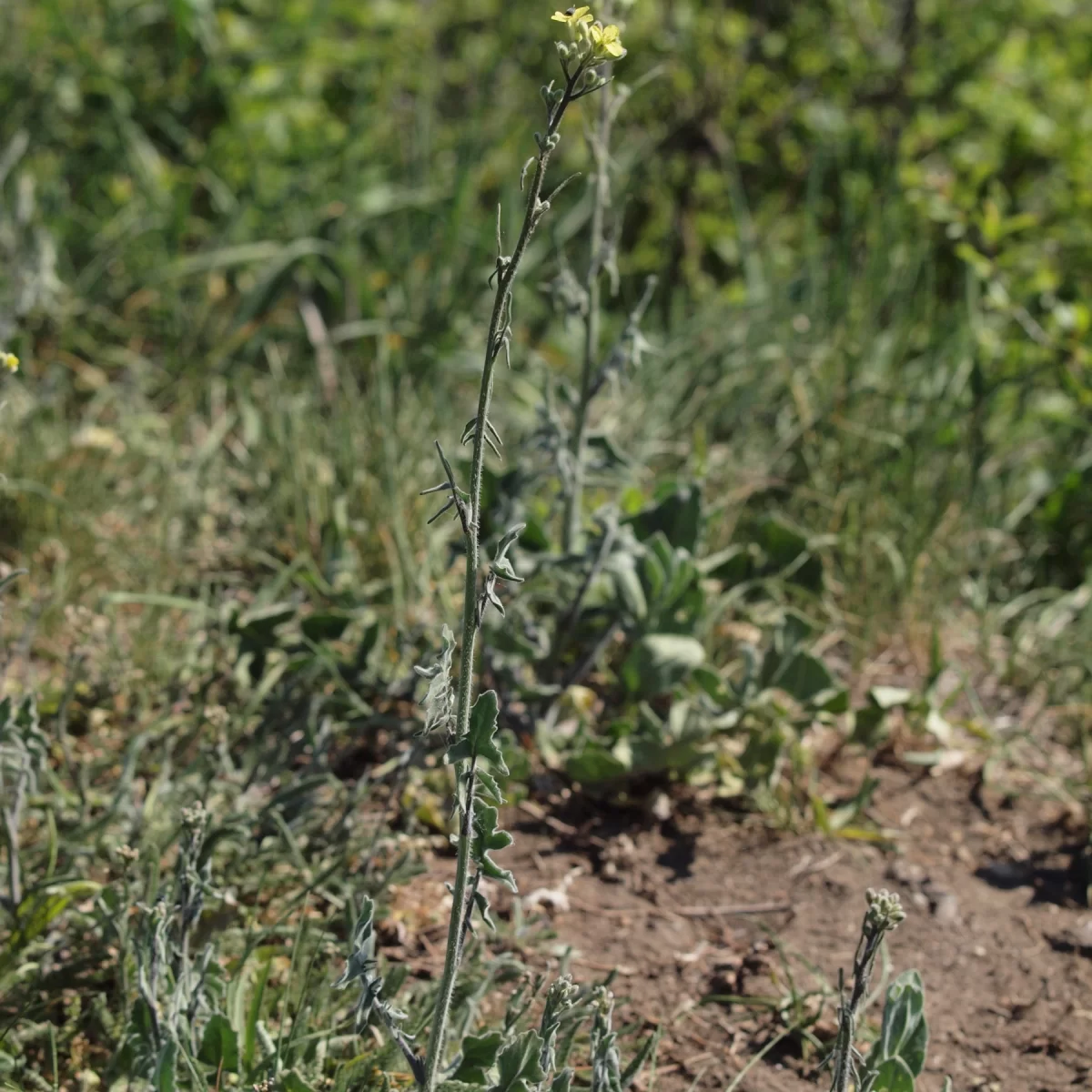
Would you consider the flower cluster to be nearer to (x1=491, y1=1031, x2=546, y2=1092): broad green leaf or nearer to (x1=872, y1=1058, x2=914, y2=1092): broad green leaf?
(x1=491, y1=1031, x2=546, y2=1092): broad green leaf

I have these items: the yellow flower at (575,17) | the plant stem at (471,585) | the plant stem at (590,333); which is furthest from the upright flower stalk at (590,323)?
the yellow flower at (575,17)

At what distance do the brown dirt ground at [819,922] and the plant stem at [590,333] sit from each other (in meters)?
0.57

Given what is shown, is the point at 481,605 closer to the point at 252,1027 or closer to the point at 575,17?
the point at 575,17

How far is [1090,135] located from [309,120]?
2.52 m

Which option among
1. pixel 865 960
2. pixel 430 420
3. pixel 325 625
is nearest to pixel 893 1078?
pixel 865 960

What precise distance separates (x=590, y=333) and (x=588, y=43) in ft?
3.82

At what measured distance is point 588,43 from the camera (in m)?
1.57

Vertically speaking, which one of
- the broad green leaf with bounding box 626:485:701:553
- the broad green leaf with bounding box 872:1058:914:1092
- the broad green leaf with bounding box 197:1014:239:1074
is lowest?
the broad green leaf with bounding box 197:1014:239:1074

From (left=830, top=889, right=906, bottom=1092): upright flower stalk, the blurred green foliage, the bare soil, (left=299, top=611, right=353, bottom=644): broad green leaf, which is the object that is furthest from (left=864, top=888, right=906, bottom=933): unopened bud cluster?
the blurred green foliage

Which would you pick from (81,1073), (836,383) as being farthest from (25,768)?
(836,383)

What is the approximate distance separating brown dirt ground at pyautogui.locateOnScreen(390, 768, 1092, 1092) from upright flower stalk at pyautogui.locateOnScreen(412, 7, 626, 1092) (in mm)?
599

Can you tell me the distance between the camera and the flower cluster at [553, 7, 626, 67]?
156 centimetres

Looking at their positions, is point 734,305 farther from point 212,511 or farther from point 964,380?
point 212,511

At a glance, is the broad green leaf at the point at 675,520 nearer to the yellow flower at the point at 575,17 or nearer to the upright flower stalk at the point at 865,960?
the upright flower stalk at the point at 865,960
